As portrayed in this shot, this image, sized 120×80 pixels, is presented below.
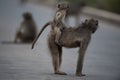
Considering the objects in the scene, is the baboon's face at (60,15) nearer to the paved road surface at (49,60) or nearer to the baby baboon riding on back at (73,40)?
the baby baboon riding on back at (73,40)

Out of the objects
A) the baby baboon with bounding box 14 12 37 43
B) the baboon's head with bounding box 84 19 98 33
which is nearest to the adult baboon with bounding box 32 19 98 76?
the baboon's head with bounding box 84 19 98 33

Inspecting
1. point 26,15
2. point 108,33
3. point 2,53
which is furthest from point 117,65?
point 108,33

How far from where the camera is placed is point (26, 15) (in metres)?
22.8

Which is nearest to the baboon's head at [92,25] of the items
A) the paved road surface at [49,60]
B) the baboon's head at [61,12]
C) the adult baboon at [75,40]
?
the adult baboon at [75,40]

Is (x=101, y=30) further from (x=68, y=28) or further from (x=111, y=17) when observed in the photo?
(x=68, y=28)

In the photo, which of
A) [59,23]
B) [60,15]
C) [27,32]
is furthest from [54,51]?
[27,32]

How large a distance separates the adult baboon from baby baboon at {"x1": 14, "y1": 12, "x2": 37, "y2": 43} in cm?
908

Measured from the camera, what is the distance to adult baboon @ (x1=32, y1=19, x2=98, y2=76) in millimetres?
12344

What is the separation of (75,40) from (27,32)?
32.4 ft

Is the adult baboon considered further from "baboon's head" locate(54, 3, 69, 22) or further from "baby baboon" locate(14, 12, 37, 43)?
"baby baboon" locate(14, 12, 37, 43)

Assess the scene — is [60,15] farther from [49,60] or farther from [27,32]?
[27,32]

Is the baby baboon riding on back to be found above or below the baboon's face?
below

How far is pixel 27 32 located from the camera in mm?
22219

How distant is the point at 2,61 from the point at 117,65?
243cm
